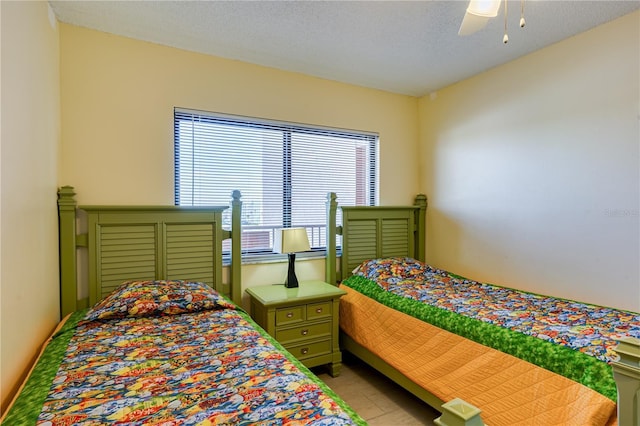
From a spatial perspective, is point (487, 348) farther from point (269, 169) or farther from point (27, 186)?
point (27, 186)

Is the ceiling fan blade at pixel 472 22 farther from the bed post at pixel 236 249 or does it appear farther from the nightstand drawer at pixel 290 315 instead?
the nightstand drawer at pixel 290 315

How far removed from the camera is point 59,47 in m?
2.24

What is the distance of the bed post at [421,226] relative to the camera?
A: 3.65 meters

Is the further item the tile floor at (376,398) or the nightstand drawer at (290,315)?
the nightstand drawer at (290,315)

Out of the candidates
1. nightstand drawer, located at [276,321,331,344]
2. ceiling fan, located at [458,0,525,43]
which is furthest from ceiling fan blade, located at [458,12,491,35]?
nightstand drawer, located at [276,321,331,344]

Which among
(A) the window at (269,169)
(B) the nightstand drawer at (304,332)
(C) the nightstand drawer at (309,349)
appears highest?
(A) the window at (269,169)

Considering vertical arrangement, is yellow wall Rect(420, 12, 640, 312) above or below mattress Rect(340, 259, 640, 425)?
above

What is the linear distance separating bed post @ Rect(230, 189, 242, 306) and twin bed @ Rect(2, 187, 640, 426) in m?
0.01

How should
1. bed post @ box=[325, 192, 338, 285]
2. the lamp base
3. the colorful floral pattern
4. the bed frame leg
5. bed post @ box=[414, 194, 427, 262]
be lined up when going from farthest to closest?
bed post @ box=[414, 194, 427, 262], bed post @ box=[325, 192, 338, 285], the lamp base, the colorful floral pattern, the bed frame leg

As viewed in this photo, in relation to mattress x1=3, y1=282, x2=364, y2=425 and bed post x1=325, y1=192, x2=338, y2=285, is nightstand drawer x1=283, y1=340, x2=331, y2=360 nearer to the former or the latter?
bed post x1=325, y1=192, x2=338, y2=285

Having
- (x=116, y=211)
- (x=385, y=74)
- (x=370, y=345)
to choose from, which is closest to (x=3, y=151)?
(x=116, y=211)

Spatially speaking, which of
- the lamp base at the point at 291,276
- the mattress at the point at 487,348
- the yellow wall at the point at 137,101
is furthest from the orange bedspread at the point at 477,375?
the yellow wall at the point at 137,101

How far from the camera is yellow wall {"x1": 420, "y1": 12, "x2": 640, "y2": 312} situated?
2.22m

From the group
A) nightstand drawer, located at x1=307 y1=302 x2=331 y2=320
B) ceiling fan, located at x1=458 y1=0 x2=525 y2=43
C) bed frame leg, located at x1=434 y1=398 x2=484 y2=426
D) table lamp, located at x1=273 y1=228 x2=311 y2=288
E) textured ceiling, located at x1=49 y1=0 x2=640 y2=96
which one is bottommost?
nightstand drawer, located at x1=307 y1=302 x2=331 y2=320
